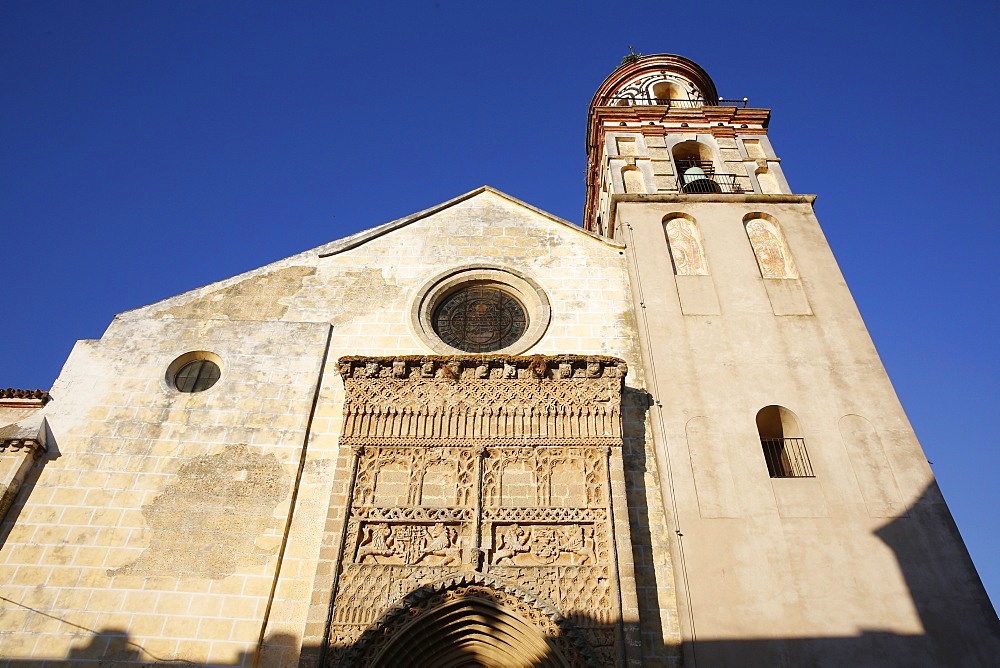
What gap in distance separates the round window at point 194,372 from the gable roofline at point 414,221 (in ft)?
8.17

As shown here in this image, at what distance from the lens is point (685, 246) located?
11.7 m

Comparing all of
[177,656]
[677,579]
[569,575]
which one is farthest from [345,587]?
[677,579]

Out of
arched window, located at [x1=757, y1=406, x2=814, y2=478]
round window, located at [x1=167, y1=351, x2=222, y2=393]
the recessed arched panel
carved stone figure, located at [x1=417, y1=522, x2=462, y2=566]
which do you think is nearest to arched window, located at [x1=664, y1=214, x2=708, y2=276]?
the recessed arched panel

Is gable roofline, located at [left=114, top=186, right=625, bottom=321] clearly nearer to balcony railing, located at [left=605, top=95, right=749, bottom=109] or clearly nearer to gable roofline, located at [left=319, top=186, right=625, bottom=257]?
gable roofline, located at [left=319, top=186, right=625, bottom=257]

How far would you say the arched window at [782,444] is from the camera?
8.88 m

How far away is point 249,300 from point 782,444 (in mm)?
7937

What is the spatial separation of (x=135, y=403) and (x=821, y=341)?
31.2 ft

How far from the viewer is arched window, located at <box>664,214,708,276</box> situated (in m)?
11.2

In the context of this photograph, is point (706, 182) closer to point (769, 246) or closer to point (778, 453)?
point (769, 246)

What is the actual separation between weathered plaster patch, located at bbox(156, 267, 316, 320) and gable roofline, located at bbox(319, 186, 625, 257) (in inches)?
28.5

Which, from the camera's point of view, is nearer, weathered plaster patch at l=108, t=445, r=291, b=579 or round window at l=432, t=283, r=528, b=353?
weathered plaster patch at l=108, t=445, r=291, b=579

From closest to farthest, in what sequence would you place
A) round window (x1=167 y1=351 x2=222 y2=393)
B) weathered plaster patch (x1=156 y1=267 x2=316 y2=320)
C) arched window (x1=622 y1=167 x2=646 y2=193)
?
round window (x1=167 y1=351 x2=222 y2=393) < weathered plaster patch (x1=156 y1=267 x2=316 y2=320) < arched window (x1=622 y1=167 x2=646 y2=193)

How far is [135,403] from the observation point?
9.19 metres

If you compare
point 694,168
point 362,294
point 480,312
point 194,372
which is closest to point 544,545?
point 480,312
